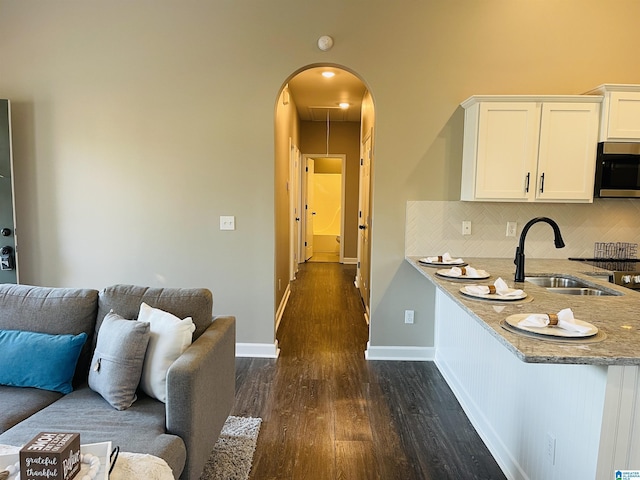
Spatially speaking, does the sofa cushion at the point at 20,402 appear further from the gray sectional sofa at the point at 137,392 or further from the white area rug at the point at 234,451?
the white area rug at the point at 234,451

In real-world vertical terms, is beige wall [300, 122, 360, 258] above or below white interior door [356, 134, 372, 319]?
above

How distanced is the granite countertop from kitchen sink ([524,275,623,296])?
0.11 feet

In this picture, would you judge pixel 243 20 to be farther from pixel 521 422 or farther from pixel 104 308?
pixel 521 422

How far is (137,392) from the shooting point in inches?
70.1

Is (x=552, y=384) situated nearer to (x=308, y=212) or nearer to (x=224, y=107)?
(x=224, y=107)

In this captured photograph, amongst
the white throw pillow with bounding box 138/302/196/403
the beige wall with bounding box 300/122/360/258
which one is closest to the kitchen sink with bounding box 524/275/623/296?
the white throw pillow with bounding box 138/302/196/403

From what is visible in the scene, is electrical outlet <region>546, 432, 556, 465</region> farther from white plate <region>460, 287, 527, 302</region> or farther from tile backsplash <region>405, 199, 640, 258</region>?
tile backsplash <region>405, 199, 640, 258</region>

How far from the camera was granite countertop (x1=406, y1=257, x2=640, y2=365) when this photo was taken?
125cm

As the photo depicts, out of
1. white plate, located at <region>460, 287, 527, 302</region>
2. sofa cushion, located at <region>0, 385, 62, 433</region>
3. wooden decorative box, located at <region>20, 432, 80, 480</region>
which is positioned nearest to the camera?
wooden decorative box, located at <region>20, 432, 80, 480</region>

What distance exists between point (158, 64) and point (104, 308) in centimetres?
221

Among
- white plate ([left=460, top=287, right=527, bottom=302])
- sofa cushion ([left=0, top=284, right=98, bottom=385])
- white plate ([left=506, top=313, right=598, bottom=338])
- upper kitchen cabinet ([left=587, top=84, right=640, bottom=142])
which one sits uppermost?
upper kitchen cabinet ([left=587, top=84, right=640, bottom=142])

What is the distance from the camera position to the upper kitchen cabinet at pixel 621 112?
2762 millimetres

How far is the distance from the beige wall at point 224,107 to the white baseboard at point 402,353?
75 millimetres

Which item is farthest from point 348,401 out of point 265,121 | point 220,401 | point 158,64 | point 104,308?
point 158,64
